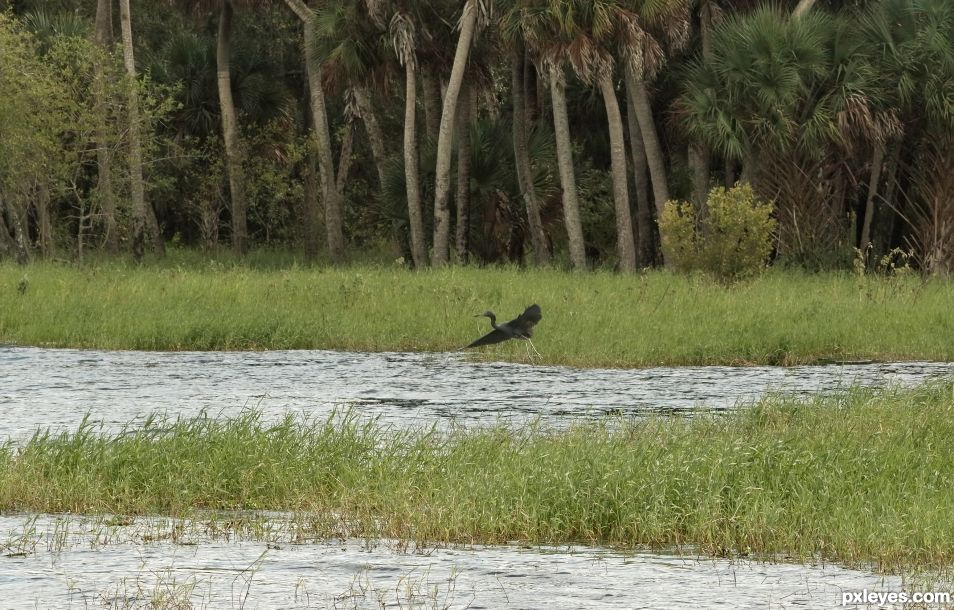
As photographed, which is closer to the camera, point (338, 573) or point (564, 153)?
point (338, 573)

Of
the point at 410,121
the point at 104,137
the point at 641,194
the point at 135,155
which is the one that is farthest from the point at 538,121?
the point at 104,137

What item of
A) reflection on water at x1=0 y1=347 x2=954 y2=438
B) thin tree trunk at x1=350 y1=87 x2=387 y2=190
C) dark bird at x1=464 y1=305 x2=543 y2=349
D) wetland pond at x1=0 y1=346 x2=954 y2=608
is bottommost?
reflection on water at x1=0 y1=347 x2=954 y2=438

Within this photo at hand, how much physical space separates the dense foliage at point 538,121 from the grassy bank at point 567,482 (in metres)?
12.3

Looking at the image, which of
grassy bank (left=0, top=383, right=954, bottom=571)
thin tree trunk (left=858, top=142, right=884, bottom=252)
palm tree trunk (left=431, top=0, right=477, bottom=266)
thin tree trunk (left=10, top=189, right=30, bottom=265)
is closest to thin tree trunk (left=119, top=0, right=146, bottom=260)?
thin tree trunk (left=10, top=189, right=30, bottom=265)

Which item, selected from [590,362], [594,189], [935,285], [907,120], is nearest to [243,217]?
[594,189]

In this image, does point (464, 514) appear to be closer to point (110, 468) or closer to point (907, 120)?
point (110, 468)

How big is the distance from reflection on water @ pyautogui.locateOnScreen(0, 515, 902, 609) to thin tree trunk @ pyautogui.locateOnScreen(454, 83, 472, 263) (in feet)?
70.5

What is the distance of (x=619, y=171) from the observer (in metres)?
26.3

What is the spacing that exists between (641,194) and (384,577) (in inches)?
936

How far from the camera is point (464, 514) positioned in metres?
7.29

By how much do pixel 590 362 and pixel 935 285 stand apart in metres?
8.10

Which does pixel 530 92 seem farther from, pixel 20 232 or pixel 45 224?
pixel 20 232

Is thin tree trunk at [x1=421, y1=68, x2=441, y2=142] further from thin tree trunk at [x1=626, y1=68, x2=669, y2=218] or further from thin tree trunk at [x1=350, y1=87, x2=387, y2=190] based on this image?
thin tree trunk at [x1=626, y1=68, x2=669, y2=218]

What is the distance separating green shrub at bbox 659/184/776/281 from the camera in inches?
854
